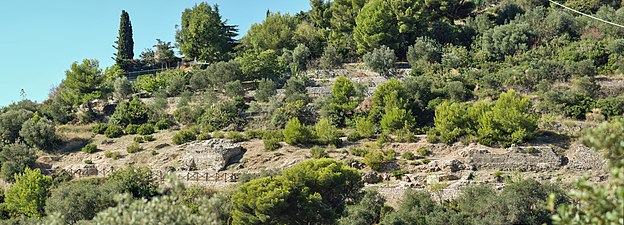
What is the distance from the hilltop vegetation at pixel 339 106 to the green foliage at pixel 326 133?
16 centimetres

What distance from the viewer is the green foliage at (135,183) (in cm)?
3309

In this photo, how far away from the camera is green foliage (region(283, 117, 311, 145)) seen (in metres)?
38.6

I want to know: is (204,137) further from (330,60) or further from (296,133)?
(330,60)

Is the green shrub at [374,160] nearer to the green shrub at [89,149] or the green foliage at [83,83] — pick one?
the green shrub at [89,149]

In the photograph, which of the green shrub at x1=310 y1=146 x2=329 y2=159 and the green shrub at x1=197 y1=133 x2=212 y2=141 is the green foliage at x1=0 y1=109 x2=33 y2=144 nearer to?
the green shrub at x1=197 y1=133 x2=212 y2=141

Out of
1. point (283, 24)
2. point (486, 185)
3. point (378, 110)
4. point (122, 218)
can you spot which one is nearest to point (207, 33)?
point (283, 24)

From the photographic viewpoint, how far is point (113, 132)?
4447 centimetres

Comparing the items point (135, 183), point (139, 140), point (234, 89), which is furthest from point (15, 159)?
point (234, 89)

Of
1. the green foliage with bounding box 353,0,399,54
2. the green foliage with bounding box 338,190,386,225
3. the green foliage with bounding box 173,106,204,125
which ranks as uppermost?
the green foliage with bounding box 353,0,399,54

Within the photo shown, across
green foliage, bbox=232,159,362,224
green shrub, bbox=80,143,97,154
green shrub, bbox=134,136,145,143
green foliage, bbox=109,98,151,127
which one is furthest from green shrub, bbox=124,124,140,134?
green foliage, bbox=232,159,362,224

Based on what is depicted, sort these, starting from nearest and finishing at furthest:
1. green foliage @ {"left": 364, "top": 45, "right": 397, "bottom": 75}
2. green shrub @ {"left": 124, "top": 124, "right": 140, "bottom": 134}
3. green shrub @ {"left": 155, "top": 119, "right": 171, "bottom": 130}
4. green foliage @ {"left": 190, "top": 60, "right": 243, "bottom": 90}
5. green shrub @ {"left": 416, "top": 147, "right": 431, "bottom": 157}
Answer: green shrub @ {"left": 416, "top": 147, "right": 431, "bottom": 157} < green shrub @ {"left": 124, "top": 124, "right": 140, "bottom": 134} < green shrub @ {"left": 155, "top": 119, "right": 171, "bottom": 130} < green foliage @ {"left": 364, "top": 45, "right": 397, "bottom": 75} < green foliage @ {"left": 190, "top": 60, "right": 243, "bottom": 90}

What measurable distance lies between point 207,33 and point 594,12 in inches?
1455

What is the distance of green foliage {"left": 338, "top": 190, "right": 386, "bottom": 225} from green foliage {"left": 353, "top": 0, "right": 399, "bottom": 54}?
74.7ft

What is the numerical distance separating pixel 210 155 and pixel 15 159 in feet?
43.3
